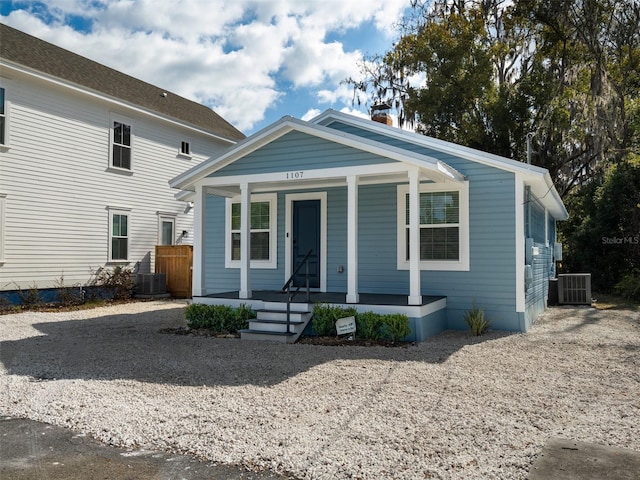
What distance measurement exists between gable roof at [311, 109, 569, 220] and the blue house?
0.02 meters

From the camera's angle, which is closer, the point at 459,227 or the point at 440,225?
the point at 459,227

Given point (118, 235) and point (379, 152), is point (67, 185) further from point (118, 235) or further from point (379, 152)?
point (379, 152)

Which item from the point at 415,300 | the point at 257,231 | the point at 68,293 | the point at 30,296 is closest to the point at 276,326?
the point at 415,300

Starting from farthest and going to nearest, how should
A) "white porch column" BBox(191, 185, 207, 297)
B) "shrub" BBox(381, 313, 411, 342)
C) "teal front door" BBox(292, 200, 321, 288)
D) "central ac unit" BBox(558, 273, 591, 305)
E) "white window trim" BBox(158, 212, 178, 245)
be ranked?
"white window trim" BBox(158, 212, 178, 245) → "central ac unit" BBox(558, 273, 591, 305) → "teal front door" BBox(292, 200, 321, 288) → "white porch column" BBox(191, 185, 207, 297) → "shrub" BBox(381, 313, 411, 342)

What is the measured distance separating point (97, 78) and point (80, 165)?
124 inches

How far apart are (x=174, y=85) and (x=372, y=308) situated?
16276mm

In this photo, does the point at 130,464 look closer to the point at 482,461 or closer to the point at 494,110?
the point at 482,461

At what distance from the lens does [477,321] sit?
343 inches

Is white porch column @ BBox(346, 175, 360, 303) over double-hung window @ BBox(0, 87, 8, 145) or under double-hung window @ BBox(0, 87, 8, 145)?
under

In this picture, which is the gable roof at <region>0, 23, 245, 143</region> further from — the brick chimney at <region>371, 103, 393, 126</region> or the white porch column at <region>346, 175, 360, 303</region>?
the white porch column at <region>346, 175, 360, 303</region>

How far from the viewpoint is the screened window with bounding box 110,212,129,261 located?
51.5 ft

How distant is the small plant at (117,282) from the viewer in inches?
591

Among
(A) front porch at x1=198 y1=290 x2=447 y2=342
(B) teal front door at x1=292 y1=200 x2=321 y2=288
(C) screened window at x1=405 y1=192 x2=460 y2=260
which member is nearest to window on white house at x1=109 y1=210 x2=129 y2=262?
(B) teal front door at x1=292 y1=200 x2=321 y2=288

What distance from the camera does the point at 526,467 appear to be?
136 inches
